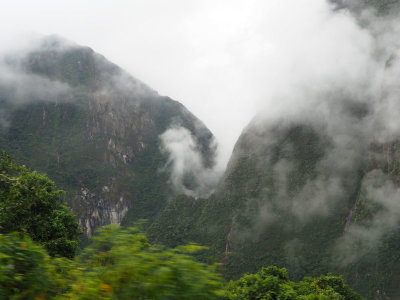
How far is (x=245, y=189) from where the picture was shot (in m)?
111

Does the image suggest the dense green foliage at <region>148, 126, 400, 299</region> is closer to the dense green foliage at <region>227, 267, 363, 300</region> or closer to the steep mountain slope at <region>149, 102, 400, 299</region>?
the steep mountain slope at <region>149, 102, 400, 299</region>

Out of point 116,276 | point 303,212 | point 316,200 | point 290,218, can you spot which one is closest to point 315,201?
point 316,200

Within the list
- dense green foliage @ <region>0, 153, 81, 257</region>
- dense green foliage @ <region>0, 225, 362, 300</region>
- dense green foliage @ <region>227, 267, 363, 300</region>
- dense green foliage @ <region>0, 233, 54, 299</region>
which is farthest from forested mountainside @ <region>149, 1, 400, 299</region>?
dense green foliage @ <region>0, 233, 54, 299</region>

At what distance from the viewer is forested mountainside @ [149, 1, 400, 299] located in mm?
75375

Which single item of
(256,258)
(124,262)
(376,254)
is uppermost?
(124,262)

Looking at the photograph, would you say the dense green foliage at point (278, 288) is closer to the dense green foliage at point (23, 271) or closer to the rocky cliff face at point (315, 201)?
the dense green foliage at point (23, 271)

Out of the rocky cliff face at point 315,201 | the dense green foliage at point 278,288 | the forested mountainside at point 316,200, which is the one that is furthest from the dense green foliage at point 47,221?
the rocky cliff face at point 315,201

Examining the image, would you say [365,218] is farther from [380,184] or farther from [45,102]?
[45,102]

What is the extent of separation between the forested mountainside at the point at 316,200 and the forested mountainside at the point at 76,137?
53.1 m

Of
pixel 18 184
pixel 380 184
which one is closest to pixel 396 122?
pixel 380 184

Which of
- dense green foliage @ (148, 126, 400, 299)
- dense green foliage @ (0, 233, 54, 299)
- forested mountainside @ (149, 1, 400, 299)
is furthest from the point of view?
forested mountainside @ (149, 1, 400, 299)

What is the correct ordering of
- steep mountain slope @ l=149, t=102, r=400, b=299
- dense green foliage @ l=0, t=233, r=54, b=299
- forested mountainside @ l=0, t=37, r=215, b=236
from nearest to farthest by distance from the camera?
dense green foliage @ l=0, t=233, r=54, b=299, steep mountain slope @ l=149, t=102, r=400, b=299, forested mountainside @ l=0, t=37, r=215, b=236

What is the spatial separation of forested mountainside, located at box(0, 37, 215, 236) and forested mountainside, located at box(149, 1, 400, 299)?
5306 cm

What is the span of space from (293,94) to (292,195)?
229ft
